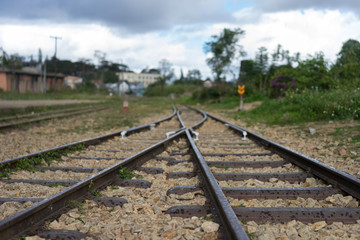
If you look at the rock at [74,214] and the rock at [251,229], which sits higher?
the rock at [251,229]

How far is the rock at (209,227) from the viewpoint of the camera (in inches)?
95.7

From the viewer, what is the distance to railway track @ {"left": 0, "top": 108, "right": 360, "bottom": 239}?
8.07ft

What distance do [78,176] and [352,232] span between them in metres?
2.95

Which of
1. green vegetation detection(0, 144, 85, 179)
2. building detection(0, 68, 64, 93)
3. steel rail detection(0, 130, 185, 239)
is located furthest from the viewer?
building detection(0, 68, 64, 93)

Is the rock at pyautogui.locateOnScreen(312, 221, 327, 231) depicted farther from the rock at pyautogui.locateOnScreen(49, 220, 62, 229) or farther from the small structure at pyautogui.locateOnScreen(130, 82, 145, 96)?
the small structure at pyautogui.locateOnScreen(130, 82, 145, 96)

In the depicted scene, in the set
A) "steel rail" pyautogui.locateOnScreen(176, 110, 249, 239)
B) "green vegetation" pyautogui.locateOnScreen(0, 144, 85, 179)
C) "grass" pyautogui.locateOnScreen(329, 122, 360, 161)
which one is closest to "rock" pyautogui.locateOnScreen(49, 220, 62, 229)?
"steel rail" pyautogui.locateOnScreen(176, 110, 249, 239)

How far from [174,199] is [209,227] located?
0.82m

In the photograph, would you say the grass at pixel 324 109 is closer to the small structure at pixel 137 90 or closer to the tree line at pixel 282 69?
the tree line at pixel 282 69

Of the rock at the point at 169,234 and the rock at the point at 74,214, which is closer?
the rock at the point at 169,234

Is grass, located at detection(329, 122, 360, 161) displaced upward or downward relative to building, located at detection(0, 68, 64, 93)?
downward

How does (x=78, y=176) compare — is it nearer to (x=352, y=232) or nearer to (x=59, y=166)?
(x=59, y=166)

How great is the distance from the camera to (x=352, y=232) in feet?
8.04

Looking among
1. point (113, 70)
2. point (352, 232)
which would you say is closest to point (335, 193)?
point (352, 232)

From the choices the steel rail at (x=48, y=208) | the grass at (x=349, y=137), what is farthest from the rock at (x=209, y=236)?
the grass at (x=349, y=137)
